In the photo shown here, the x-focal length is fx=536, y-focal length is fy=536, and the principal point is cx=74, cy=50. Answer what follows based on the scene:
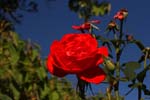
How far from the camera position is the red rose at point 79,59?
1.25 metres

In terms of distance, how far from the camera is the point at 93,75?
4.09ft

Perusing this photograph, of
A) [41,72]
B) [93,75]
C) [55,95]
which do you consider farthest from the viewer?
[55,95]

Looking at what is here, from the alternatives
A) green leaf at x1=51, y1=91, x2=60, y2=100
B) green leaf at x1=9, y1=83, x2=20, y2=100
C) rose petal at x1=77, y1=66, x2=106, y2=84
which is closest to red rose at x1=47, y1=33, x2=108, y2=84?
rose petal at x1=77, y1=66, x2=106, y2=84

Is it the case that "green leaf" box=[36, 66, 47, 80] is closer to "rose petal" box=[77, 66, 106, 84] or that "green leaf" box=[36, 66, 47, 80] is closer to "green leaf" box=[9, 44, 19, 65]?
"green leaf" box=[9, 44, 19, 65]

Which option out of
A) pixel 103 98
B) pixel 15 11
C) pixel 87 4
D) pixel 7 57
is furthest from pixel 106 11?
pixel 103 98

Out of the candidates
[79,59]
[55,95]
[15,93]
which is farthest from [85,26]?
[55,95]

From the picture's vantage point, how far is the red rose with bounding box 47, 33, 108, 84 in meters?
1.25

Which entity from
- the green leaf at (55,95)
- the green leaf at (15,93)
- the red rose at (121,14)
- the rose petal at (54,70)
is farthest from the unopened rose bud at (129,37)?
the green leaf at (55,95)

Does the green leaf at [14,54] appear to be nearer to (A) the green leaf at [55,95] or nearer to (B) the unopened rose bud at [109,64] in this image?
(A) the green leaf at [55,95]

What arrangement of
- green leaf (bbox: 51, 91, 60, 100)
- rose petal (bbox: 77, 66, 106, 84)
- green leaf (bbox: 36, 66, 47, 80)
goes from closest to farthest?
rose petal (bbox: 77, 66, 106, 84) → green leaf (bbox: 36, 66, 47, 80) → green leaf (bbox: 51, 91, 60, 100)

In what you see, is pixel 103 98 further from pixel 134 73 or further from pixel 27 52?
pixel 27 52

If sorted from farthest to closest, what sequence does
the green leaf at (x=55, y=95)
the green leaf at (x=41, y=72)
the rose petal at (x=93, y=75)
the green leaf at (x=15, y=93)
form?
the green leaf at (x=55, y=95) < the green leaf at (x=41, y=72) < the green leaf at (x=15, y=93) < the rose petal at (x=93, y=75)

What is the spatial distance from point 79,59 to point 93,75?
5cm

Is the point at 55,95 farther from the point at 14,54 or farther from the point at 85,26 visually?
the point at 85,26
